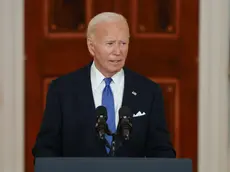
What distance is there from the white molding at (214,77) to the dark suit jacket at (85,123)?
4.52 ft

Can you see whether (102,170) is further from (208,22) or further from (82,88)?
(208,22)

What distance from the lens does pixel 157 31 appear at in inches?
152

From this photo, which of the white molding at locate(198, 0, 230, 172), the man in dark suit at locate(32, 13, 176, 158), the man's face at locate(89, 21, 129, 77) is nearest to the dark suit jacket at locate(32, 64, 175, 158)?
the man in dark suit at locate(32, 13, 176, 158)

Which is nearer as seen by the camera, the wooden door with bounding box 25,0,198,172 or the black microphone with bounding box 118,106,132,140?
the black microphone with bounding box 118,106,132,140

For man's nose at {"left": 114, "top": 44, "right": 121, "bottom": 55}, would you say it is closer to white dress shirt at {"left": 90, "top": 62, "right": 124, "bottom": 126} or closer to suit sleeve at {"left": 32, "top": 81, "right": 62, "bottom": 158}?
white dress shirt at {"left": 90, "top": 62, "right": 124, "bottom": 126}

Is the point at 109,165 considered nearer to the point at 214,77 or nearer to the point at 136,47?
the point at 136,47

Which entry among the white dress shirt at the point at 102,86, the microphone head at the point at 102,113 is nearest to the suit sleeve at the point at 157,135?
the white dress shirt at the point at 102,86

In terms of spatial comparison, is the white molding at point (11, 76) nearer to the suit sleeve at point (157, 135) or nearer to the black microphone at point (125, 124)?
the suit sleeve at point (157, 135)

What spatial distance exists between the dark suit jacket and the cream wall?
133 cm

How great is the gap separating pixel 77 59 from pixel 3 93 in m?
0.51

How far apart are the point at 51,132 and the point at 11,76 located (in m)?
1.43

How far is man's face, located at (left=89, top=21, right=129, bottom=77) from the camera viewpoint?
95.3 inches

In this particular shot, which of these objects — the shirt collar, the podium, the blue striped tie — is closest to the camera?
the podium

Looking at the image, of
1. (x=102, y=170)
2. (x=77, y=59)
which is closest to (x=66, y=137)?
(x=102, y=170)
